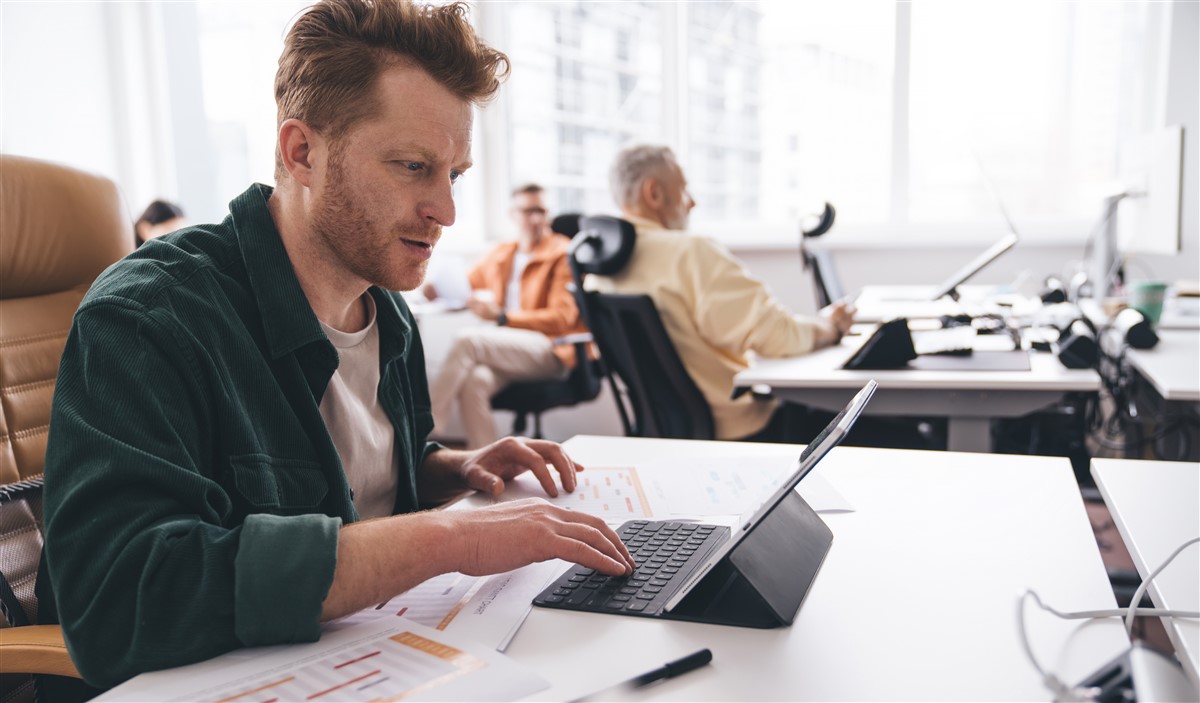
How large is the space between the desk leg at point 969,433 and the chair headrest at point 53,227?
1727mm

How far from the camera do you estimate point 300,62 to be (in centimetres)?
109

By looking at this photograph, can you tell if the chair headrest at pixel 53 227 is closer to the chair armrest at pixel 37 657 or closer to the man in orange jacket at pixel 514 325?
the chair armrest at pixel 37 657

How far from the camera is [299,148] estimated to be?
1095mm

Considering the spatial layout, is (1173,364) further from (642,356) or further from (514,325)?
(514,325)

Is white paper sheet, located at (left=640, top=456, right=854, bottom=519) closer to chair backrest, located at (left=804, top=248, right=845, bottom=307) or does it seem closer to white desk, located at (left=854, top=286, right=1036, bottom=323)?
white desk, located at (left=854, top=286, right=1036, bottom=323)

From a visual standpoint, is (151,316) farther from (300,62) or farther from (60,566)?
(300,62)

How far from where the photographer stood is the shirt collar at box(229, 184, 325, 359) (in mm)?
1015

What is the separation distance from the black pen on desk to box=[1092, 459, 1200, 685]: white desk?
0.38 metres

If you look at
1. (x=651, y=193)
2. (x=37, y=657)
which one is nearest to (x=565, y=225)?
(x=651, y=193)

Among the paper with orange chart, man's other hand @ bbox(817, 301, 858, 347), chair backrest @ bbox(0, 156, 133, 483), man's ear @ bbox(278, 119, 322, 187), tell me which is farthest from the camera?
man's other hand @ bbox(817, 301, 858, 347)

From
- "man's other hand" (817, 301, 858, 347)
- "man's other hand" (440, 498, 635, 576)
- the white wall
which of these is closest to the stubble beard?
"man's other hand" (440, 498, 635, 576)

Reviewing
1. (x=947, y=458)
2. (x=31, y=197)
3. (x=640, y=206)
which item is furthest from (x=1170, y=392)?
(x=31, y=197)

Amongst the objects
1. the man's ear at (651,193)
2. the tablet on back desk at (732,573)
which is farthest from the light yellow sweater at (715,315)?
the tablet on back desk at (732,573)

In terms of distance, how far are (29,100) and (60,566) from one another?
4.71 metres
